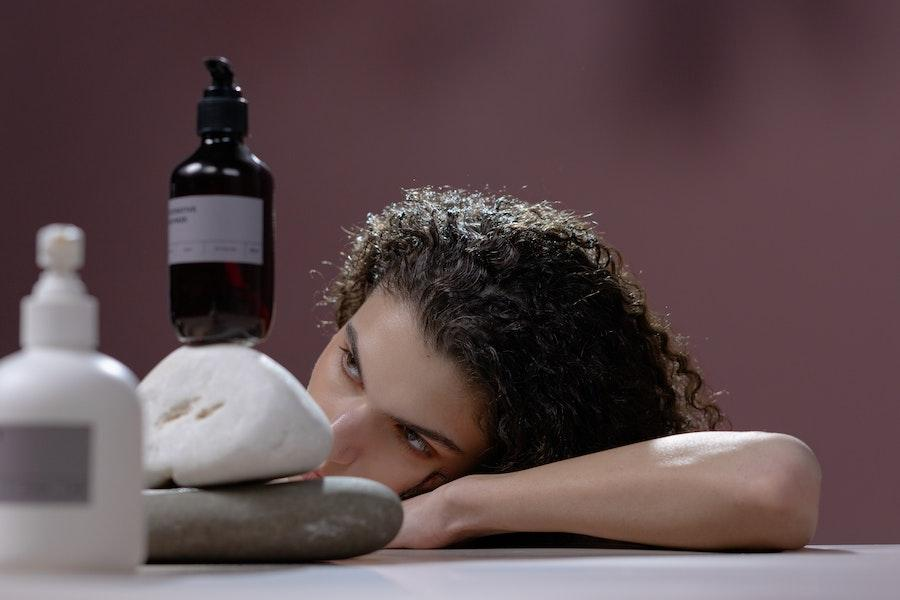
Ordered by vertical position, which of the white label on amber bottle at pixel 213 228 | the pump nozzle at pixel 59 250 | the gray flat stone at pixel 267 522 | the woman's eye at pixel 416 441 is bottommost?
the gray flat stone at pixel 267 522

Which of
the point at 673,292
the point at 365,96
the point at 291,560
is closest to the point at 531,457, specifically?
the point at 291,560

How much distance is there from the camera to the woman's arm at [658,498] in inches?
48.8

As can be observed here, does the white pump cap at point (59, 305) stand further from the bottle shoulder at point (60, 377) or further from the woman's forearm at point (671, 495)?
the woman's forearm at point (671, 495)

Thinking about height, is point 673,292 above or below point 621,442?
above

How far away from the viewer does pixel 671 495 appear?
1269 mm

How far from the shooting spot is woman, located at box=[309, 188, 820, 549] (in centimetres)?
127

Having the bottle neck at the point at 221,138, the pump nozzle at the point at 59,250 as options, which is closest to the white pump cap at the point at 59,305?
the pump nozzle at the point at 59,250

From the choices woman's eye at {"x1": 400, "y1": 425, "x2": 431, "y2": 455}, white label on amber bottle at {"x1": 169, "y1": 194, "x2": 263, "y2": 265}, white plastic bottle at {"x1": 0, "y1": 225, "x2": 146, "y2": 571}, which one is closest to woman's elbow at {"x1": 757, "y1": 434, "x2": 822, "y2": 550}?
woman's eye at {"x1": 400, "y1": 425, "x2": 431, "y2": 455}

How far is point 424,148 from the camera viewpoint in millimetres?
3051

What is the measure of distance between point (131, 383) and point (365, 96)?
2.47 metres

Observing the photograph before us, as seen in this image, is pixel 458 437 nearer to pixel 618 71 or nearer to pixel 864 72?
pixel 618 71

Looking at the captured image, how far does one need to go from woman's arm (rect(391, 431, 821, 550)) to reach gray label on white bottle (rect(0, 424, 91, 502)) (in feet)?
2.34

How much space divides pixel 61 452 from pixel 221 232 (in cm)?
25

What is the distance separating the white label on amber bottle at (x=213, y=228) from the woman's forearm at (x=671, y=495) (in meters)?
0.57
